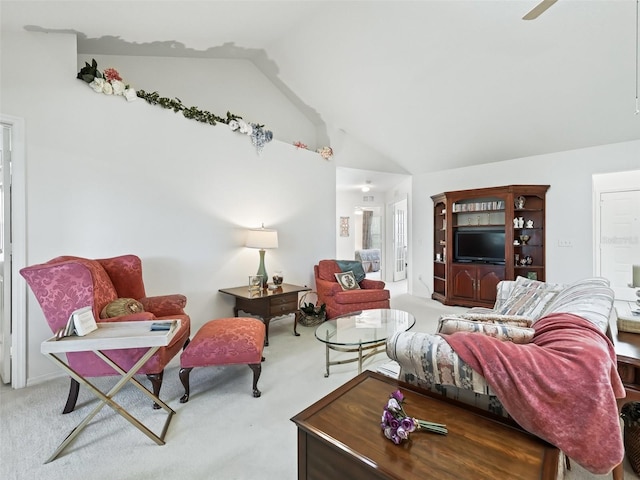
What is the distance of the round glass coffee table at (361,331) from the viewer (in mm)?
2490

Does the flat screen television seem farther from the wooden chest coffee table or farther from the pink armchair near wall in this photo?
the wooden chest coffee table

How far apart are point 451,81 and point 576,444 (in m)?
3.99

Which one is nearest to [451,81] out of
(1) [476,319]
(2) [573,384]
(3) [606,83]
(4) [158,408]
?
(3) [606,83]

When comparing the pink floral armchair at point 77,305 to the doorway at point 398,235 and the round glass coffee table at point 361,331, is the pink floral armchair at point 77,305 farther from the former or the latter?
the doorway at point 398,235

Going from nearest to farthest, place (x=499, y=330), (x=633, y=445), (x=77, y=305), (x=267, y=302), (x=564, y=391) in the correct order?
(x=564, y=391), (x=499, y=330), (x=633, y=445), (x=77, y=305), (x=267, y=302)

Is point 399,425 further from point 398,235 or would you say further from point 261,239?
point 398,235

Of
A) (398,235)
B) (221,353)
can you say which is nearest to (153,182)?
(221,353)

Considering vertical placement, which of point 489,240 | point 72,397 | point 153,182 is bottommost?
point 72,397

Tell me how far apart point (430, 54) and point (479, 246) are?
319cm

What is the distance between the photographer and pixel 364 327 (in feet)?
9.42

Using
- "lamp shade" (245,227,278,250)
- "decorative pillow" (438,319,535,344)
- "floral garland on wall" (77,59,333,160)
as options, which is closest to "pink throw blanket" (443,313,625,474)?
"decorative pillow" (438,319,535,344)

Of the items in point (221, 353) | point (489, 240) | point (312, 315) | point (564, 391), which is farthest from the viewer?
point (489, 240)

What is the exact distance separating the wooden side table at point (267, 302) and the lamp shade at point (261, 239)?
1.83ft

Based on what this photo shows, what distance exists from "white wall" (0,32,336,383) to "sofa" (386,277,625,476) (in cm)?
248
